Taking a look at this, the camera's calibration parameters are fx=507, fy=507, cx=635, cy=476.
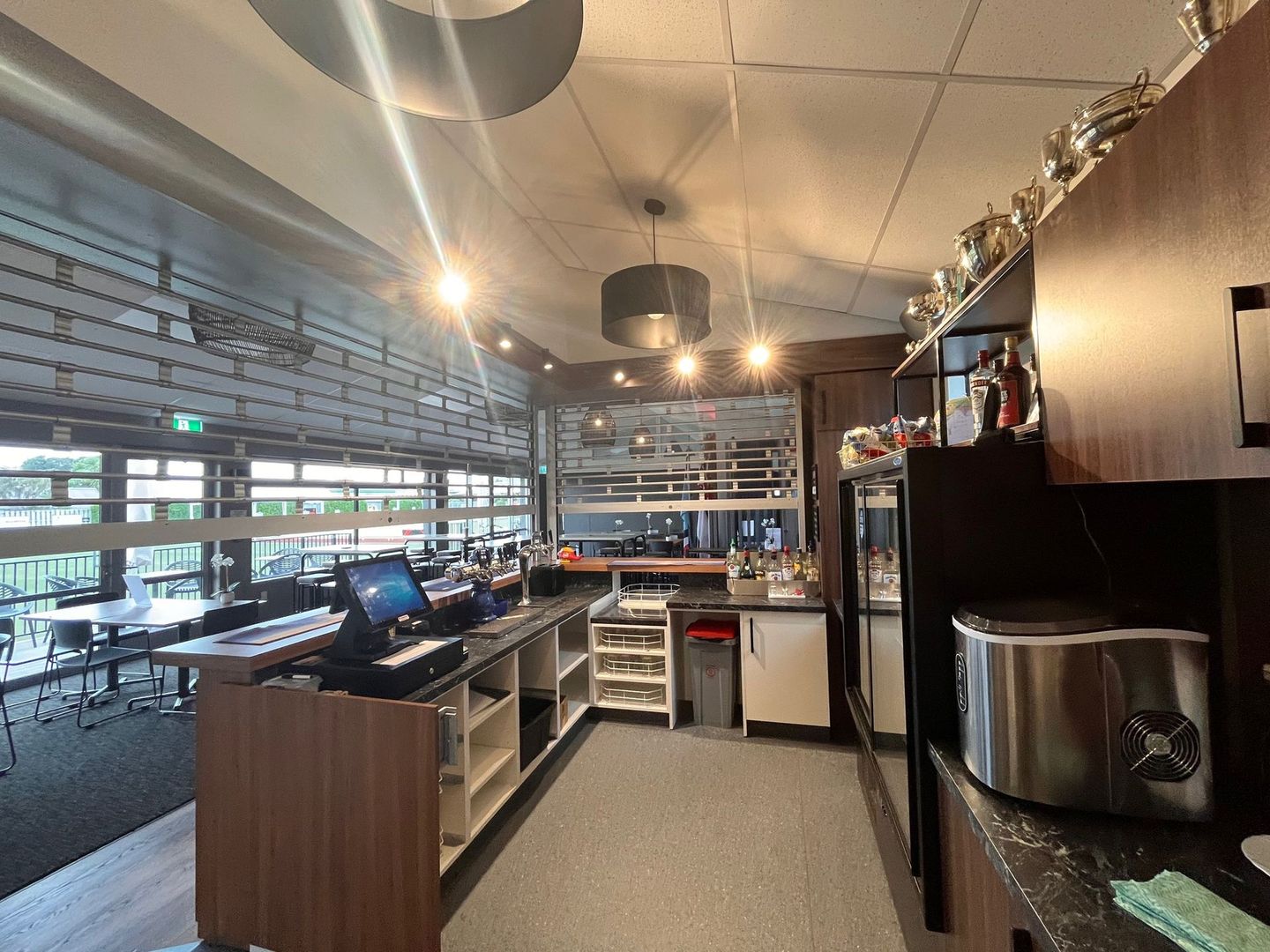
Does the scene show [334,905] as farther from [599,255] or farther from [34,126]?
[599,255]

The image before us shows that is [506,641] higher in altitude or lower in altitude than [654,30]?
lower

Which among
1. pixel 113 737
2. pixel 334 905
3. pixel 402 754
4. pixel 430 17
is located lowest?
pixel 113 737

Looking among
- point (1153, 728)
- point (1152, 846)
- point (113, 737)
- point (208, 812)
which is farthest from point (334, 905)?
point (113, 737)

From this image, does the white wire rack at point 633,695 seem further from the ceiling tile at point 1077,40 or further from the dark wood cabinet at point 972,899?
the ceiling tile at point 1077,40

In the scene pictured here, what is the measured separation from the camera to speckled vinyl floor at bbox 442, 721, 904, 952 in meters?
1.77

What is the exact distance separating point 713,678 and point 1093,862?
2439 millimetres

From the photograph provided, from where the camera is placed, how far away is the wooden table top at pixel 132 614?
3.38m

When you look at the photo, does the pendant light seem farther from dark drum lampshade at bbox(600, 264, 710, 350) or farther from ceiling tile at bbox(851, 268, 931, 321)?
ceiling tile at bbox(851, 268, 931, 321)

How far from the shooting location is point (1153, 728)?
995 millimetres

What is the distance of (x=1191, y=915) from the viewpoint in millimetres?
765

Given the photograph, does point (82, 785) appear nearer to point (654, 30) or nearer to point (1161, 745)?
point (654, 30)

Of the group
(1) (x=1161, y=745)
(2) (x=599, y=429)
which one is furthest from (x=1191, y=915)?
(2) (x=599, y=429)

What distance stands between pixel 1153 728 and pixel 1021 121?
4.88ft

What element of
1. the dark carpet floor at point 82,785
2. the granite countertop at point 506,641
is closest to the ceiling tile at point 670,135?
the granite countertop at point 506,641
